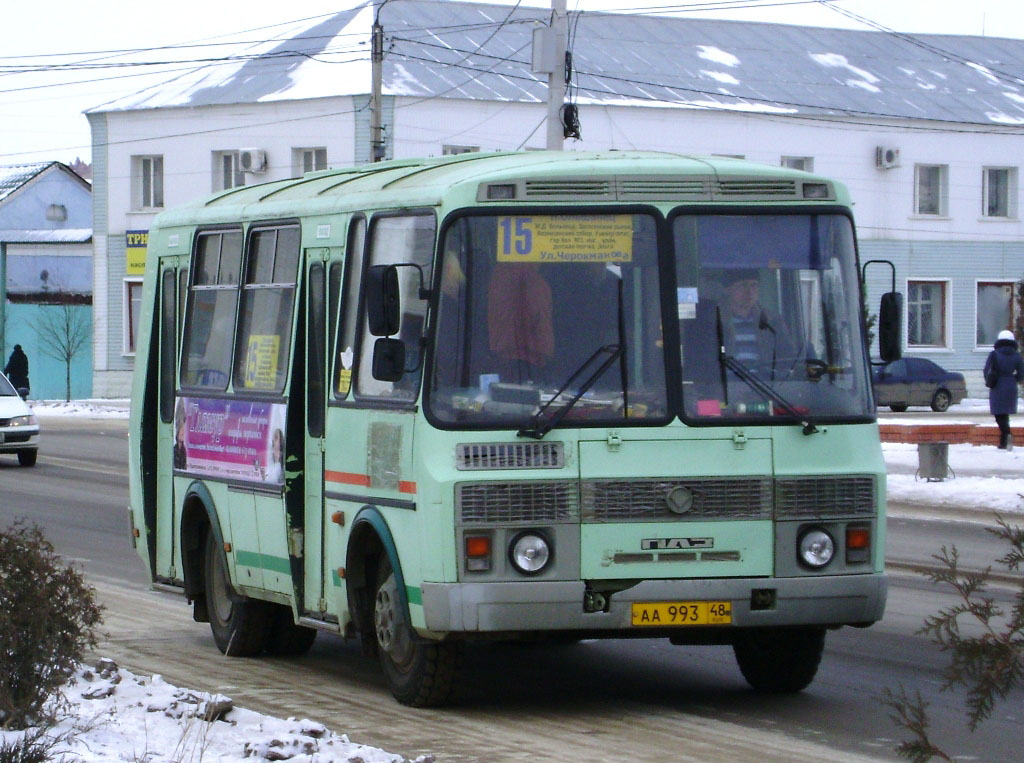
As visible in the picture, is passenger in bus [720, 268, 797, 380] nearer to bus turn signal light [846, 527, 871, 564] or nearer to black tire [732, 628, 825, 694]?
bus turn signal light [846, 527, 871, 564]

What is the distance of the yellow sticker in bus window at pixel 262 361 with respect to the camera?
10587mm

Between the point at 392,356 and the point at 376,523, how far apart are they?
0.85 meters

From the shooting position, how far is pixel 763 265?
9023mm

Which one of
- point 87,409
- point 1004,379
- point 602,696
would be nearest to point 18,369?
point 87,409

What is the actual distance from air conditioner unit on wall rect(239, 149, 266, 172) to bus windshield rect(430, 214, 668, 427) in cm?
4118

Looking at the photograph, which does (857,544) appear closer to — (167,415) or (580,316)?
(580,316)

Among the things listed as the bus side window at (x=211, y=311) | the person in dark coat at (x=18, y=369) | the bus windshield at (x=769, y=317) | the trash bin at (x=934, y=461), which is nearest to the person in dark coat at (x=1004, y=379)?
the trash bin at (x=934, y=461)

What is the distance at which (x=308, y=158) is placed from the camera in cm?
4941

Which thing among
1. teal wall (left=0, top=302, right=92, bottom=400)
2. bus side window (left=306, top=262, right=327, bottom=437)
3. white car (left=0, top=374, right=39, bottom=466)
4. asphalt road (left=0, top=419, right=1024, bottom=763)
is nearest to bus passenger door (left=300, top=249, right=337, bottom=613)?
bus side window (left=306, top=262, right=327, bottom=437)

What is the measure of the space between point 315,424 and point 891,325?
3.00m

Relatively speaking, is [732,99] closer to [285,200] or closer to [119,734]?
[285,200]

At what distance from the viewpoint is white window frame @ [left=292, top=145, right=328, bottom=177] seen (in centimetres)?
4878

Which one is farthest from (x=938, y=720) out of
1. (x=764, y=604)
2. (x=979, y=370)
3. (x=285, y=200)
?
(x=979, y=370)

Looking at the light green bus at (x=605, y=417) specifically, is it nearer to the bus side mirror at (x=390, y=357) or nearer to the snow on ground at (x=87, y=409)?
the bus side mirror at (x=390, y=357)
